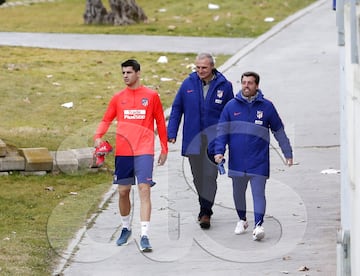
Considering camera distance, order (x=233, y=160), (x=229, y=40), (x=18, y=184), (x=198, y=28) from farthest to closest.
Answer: (x=198, y=28), (x=229, y=40), (x=18, y=184), (x=233, y=160)

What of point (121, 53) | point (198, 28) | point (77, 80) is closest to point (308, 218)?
point (77, 80)

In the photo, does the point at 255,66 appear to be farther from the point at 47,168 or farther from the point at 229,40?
the point at 47,168

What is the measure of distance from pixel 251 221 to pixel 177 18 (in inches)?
704

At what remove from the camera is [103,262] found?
978 cm

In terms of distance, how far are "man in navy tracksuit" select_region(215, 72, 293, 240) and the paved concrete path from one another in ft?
1.44

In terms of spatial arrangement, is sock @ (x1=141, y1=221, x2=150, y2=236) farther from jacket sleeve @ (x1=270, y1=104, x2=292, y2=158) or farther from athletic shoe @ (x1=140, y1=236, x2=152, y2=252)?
jacket sleeve @ (x1=270, y1=104, x2=292, y2=158)

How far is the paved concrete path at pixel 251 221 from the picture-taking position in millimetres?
9586

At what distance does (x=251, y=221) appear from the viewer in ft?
36.2

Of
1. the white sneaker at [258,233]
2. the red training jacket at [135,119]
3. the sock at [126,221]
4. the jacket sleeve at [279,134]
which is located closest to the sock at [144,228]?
the sock at [126,221]

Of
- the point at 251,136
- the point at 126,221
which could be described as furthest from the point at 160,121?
the point at 126,221

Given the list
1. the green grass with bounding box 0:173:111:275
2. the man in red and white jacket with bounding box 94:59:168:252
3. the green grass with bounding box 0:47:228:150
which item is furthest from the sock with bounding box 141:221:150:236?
the green grass with bounding box 0:47:228:150

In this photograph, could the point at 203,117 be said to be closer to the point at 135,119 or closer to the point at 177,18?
the point at 135,119

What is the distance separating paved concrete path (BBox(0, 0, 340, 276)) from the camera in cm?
959

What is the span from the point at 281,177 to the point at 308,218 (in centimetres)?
193
